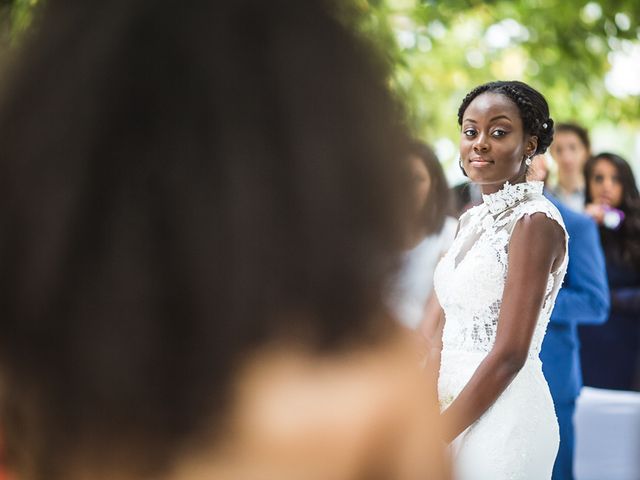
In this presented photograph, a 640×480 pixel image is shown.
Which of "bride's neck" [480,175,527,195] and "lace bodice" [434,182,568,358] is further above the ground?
"bride's neck" [480,175,527,195]

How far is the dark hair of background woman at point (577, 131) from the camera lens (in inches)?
255

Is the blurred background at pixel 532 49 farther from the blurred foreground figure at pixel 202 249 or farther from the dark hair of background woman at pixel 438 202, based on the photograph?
the blurred foreground figure at pixel 202 249

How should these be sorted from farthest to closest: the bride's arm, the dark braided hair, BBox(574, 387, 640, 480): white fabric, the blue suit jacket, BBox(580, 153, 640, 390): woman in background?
BBox(580, 153, 640, 390): woman in background < BBox(574, 387, 640, 480): white fabric < the blue suit jacket < the dark braided hair < the bride's arm

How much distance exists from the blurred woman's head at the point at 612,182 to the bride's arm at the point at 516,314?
12.2 ft

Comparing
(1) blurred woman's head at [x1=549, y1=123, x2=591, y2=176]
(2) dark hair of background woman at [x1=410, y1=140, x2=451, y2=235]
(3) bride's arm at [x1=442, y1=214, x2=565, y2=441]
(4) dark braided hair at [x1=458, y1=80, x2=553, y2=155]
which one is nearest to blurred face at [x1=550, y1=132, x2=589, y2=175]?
(1) blurred woman's head at [x1=549, y1=123, x2=591, y2=176]

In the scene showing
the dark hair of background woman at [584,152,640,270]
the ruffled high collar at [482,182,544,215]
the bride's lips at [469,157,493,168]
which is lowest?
the ruffled high collar at [482,182,544,215]

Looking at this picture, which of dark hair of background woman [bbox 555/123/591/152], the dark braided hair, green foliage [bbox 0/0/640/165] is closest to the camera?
the dark braided hair

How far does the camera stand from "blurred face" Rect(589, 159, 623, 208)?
6102 mm

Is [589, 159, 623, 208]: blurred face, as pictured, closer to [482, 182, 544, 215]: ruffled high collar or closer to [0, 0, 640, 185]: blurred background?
[0, 0, 640, 185]: blurred background

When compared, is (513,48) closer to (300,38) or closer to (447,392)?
(447,392)

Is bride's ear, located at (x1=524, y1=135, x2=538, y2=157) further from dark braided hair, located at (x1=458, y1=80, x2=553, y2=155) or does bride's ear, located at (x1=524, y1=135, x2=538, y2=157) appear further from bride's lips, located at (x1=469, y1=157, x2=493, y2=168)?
bride's lips, located at (x1=469, y1=157, x2=493, y2=168)

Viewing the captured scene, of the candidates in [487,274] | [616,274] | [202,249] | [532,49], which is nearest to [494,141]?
[487,274]

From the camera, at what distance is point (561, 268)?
8.85 feet

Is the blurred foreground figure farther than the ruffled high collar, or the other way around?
the ruffled high collar
